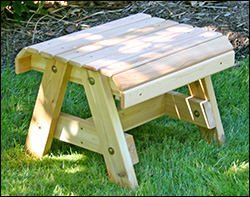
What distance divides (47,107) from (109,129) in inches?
19.4

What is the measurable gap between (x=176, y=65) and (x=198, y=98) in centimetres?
61

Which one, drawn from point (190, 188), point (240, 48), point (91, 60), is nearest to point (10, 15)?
point (240, 48)

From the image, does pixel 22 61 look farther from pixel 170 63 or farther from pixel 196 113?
pixel 196 113

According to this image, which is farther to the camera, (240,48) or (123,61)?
Answer: (240,48)

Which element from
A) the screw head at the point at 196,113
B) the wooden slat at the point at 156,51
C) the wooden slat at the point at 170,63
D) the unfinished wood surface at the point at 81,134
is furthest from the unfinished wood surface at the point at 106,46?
the screw head at the point at 196,113

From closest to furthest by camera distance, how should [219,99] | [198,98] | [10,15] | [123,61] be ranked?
[123,61]
[198,98]
[219,99]
[10,15]

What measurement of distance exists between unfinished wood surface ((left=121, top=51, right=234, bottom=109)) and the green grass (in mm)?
503

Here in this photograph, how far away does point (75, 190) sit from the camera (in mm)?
3039

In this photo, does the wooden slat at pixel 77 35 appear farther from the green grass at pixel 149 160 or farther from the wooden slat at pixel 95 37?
the green grass at pixel 149 160

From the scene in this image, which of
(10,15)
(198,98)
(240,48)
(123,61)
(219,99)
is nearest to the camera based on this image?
(123,61)

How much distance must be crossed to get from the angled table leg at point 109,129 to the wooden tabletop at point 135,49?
0.11 m

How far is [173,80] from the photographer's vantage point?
2.95 m

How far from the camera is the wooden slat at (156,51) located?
281cm

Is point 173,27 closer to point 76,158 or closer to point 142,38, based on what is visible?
point 142,38
